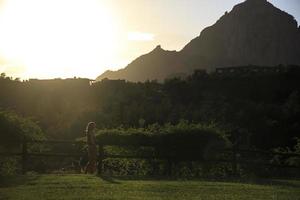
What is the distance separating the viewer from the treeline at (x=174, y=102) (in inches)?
2093

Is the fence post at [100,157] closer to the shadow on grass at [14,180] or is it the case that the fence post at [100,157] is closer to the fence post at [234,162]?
the shadow on grass at [14,180]

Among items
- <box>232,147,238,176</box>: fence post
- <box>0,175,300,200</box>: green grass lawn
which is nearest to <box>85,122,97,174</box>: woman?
<box>0,175,300,200</box>: green grass lawn

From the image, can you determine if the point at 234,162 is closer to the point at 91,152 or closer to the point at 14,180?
the point at 91,152

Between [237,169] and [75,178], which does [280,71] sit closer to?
[237,169]

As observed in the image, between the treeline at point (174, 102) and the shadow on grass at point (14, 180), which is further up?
the treeline at point (174, 102)

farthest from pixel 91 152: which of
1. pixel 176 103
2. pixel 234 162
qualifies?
pixel 176 103

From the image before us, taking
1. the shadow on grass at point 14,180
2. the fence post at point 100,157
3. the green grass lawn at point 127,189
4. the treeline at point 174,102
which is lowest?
the green grass lawn at point 127,189

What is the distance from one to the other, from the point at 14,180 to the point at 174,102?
49.6 m

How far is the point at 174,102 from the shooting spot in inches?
2645

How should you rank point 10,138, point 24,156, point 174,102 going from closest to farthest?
point 24,156, point 10,138, point 174,102

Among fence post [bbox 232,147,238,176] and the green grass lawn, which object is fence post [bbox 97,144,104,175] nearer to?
the green grass lawn

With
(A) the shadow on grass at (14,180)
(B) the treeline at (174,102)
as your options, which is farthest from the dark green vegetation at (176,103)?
(A) the shadow on grass at (14,180)

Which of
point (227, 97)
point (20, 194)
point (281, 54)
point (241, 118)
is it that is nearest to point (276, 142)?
point (241, 118)

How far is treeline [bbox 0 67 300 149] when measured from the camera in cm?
5316
